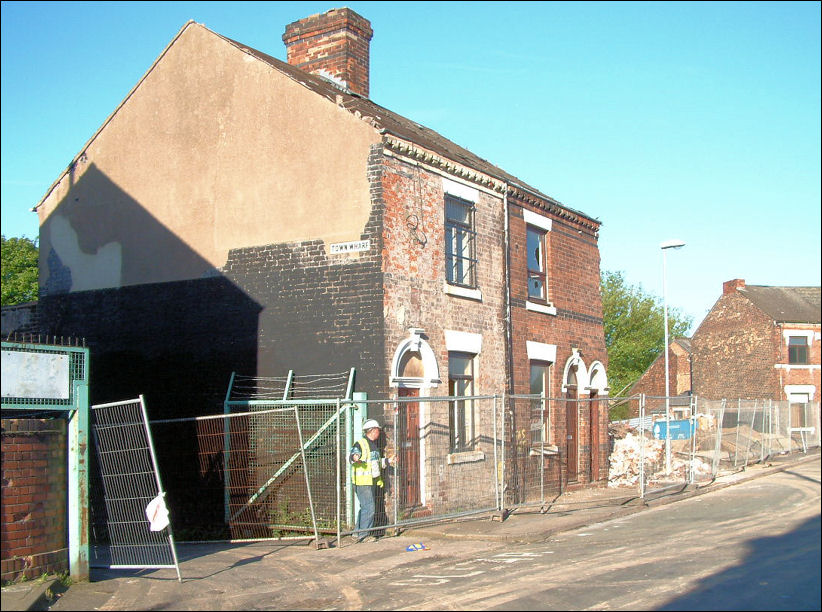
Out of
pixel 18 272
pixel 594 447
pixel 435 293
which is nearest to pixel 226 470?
pixel 435 293

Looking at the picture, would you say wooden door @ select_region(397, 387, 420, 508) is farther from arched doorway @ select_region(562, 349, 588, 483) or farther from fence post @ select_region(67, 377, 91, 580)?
arched doorway @ select_region(562, 349, 588, 483)

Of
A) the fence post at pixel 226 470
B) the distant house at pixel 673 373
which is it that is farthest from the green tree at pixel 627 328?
the fence post at pixel 226 470

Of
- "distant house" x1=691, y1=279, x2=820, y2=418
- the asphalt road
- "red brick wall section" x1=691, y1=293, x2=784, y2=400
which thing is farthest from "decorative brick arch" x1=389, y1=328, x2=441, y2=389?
"red brick wall section" x1=691, y1=293, x2=784, y2=400

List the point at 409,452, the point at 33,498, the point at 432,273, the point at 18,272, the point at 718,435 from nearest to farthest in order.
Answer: the point at 33,498 → the point at 409,452 → the point at 432,273 → the point at 718,435 → the point at 18,272

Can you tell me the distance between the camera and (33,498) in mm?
9586

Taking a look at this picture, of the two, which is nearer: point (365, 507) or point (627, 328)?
point (365, 507)

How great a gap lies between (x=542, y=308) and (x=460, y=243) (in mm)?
3185

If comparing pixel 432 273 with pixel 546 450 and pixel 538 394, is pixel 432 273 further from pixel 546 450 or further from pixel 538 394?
pixel 546 450

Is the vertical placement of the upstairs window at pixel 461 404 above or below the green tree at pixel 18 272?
below

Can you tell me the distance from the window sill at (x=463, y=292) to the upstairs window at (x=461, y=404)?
1.10 metres

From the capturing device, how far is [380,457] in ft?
44.7

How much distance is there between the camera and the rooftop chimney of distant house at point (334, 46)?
64.7 feet

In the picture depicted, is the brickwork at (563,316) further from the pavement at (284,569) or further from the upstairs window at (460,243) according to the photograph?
the pavement at (284,569)

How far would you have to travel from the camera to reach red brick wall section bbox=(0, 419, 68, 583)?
30.6 feet
